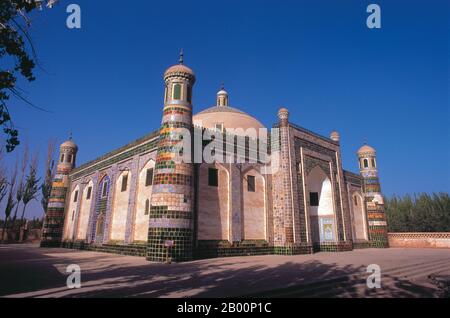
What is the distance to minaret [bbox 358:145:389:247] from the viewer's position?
24.6 m

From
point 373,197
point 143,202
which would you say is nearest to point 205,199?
point 143,202

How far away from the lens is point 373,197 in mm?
25688

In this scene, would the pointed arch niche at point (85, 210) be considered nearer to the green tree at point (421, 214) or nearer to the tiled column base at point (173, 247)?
the tiled column base at point (173, 247)

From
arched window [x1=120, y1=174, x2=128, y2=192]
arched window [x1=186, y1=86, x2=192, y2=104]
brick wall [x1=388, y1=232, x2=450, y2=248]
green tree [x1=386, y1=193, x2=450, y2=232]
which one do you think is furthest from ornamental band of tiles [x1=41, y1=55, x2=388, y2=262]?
green tree [x1=386, y1=193, x2=450, y2=232]

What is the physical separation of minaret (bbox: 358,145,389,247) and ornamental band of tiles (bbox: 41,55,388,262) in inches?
4.3

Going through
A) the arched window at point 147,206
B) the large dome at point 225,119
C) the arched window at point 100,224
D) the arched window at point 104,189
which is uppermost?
the large dome at point 225,119

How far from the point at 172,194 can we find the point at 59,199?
1777 centimetres

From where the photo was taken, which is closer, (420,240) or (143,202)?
(143,202)

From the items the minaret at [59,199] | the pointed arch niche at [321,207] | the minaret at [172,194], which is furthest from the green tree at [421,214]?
the minaret at [59,199]

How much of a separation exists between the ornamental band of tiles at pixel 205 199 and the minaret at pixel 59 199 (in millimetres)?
89

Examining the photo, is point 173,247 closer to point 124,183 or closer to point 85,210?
point 124,183

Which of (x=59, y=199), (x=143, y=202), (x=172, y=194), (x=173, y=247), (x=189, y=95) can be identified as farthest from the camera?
(x=59, y=199)

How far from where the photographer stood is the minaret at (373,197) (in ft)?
80.7
